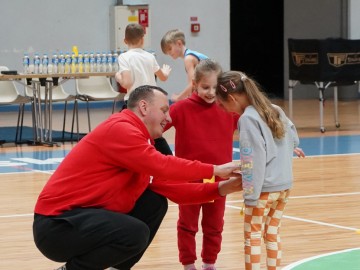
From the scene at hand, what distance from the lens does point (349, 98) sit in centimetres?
1875

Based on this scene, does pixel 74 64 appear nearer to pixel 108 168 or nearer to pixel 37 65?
pixel 37 65

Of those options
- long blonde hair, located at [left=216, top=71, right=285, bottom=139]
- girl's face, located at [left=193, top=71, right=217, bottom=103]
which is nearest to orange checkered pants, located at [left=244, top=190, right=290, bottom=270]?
long blonde hair, located at [left=216, top=71, right=285, bottom=139]

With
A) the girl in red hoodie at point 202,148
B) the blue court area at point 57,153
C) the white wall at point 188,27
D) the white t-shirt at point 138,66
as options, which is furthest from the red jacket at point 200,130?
the white wall at point 188,27

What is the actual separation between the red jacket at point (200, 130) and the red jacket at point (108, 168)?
1012 mm

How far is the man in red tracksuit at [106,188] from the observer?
461cm

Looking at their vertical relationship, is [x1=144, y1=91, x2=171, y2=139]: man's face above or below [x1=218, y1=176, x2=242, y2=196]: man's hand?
above

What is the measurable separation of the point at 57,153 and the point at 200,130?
6091 mm

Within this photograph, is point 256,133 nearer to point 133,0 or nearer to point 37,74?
point 37,74

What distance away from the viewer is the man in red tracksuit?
181 inches

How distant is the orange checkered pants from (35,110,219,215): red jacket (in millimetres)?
359

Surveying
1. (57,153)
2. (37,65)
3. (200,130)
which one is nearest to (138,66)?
(57,153)

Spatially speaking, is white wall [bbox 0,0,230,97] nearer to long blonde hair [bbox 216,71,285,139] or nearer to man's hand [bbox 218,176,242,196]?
long blonde hair [bbox 216,71,285,139]

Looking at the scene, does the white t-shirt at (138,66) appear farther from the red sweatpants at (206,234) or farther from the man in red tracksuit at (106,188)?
the man in red tracksuit at (106,188)

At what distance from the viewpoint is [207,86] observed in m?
5.66
